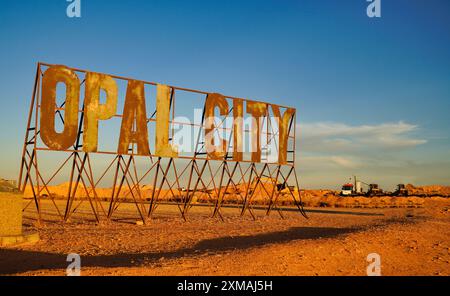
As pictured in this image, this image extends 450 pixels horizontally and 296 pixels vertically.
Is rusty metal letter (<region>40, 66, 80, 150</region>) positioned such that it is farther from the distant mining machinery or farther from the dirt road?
the distant mining machinery

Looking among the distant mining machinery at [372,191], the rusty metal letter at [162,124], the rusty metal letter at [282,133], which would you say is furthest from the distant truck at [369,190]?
the rusty metal letter at [162,124]

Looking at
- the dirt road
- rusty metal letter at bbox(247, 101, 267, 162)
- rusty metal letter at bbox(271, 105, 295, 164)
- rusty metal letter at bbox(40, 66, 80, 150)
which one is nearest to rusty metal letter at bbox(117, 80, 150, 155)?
rusty metal letter at bbox(40, 66, 80, 150)

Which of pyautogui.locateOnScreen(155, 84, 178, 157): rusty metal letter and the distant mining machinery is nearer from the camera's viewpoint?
pyautogui.locateOnScreen(155, 84, 178, 157): rusty metal letter

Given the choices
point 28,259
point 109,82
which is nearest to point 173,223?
point 109,82

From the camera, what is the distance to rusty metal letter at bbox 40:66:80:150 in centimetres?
1877

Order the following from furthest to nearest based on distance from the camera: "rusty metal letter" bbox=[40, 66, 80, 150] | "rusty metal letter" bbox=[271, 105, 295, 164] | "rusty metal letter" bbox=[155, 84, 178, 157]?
1. "rusty metal letter" bbox=[271, 105, 295, 164]
2. "rusty metal letter" bbox=[155, 84, 178, 157]
3. "rusty metal letter" bbox=[40, 66, 80, 150]

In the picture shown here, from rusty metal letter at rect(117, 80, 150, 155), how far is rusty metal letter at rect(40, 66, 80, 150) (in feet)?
8.11

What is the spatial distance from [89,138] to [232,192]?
52.7m

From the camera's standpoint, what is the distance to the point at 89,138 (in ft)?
65.1

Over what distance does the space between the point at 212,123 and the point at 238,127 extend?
2.04 metres

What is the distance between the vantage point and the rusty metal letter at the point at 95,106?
1986 cm

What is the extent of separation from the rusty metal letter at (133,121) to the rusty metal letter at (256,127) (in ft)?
23.9

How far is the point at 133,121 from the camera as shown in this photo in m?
21.4

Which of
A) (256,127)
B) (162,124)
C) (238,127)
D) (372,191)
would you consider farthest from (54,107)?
(372,191)
